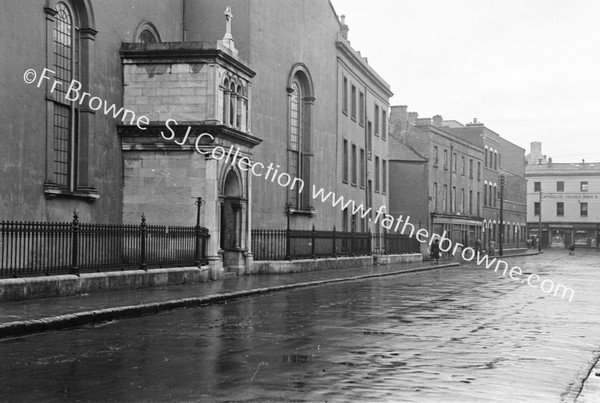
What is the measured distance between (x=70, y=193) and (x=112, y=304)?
8638 millimetres

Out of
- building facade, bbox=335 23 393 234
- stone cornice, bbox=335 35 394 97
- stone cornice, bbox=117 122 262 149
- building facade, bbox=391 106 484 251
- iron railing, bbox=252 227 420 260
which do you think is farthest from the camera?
building facade, bbox=391 106 484 251

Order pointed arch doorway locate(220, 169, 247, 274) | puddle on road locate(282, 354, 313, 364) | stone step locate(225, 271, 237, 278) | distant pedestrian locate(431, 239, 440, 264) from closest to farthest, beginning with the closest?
puddle on road locate(282, 354, 313, 364), stone step locate(225, 271, 237, 278), pointed arch doorway locate(220, 169, 247, 274), distant pedestrian locate(431, 239, 440, 264)

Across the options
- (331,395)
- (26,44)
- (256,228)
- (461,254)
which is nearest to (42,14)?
(26,44)

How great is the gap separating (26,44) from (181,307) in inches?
363

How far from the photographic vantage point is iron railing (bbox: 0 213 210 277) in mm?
17828

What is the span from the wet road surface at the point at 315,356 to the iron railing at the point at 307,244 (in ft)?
46.8

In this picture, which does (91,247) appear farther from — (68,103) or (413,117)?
(413,117)

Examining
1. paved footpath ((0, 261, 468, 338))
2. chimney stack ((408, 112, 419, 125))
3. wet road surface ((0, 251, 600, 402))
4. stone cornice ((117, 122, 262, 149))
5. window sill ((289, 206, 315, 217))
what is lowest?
wet road surface ((0, 251, 600, 402))

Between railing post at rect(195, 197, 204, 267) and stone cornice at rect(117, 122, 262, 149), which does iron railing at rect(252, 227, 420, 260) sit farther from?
railing post at rect(195, 197, 204, 267)

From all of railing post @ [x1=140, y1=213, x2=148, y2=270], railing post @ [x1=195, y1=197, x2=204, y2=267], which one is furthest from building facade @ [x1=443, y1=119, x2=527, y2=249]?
railing post @ [x1=140, y1=213, x2=148, y2=270]

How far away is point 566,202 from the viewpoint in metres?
110

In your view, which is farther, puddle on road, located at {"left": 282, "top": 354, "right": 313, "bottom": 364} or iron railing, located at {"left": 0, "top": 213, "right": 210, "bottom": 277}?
iron railing, located at {"left": 0, "top": 213, "right": 210, "bottom": 277}

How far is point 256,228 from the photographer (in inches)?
1347

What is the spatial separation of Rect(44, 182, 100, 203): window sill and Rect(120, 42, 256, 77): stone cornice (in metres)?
4.91
